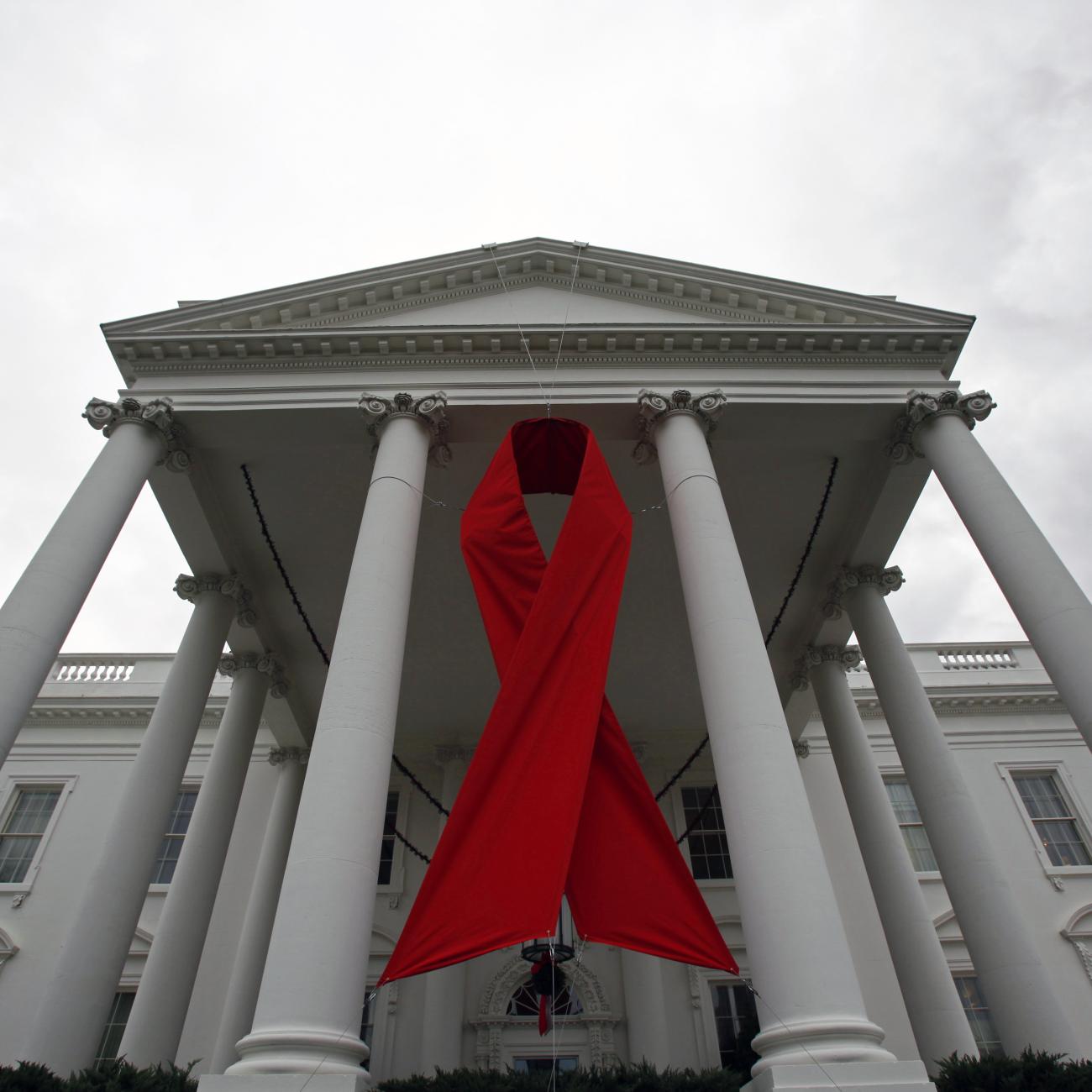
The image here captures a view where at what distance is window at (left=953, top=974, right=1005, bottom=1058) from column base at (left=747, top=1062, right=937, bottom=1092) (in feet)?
40.3

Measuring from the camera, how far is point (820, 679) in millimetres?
16406

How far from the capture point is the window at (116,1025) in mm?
16031

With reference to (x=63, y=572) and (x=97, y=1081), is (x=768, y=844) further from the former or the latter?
(x=63, y=572)

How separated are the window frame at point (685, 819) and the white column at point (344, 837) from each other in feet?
37.7

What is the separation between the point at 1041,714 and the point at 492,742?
60.1ft

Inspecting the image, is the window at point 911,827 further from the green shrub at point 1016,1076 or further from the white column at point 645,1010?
the green shrub at point 1016,1076

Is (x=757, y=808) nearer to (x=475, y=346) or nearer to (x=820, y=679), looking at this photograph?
(x=475, y=346)

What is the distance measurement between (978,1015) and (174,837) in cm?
1805

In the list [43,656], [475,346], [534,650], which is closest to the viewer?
[534,650]

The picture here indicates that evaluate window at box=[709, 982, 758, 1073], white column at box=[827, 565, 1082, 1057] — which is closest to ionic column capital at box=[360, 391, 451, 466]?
white column at box=[827, 565, 1082, 1057]

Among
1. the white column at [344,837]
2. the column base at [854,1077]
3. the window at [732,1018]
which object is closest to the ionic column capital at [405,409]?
the white column at [344,837]

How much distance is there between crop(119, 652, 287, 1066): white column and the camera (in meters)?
12.3

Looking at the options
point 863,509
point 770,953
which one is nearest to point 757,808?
point 770,953

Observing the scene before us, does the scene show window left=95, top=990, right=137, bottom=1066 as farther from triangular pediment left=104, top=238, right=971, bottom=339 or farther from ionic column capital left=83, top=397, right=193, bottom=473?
triangular pediment left=104, top=238, right=971, bottom=339
